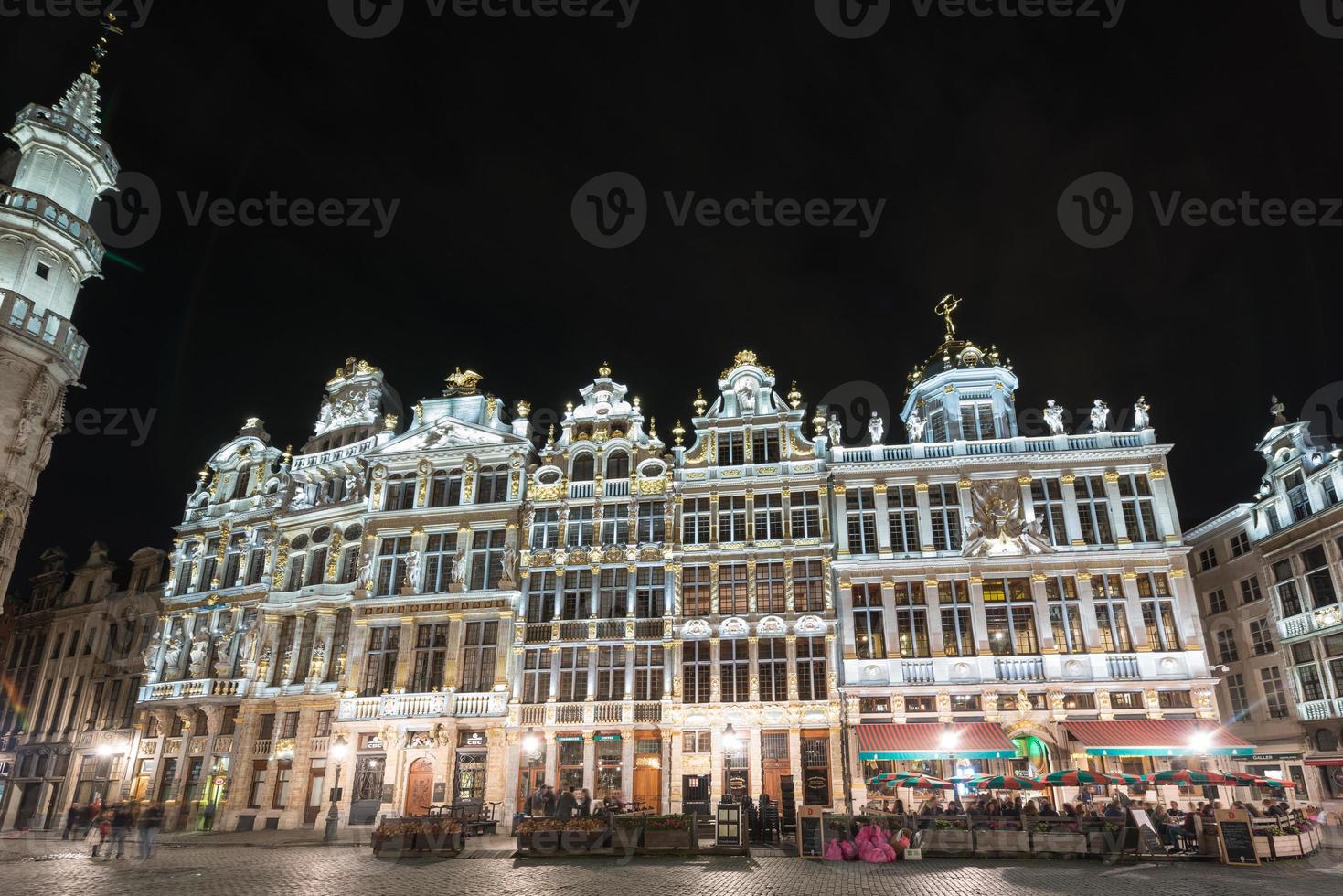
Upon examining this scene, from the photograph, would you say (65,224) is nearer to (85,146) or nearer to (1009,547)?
(85,146)

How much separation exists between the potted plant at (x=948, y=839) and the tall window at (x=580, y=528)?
2079 centimetres

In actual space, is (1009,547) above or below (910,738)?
above

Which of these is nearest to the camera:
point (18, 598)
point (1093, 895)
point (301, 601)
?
point (1093, 895)

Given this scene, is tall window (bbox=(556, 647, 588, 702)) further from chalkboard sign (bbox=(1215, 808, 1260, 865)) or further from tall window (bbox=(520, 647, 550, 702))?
chalkboard sign (bbox=(1215, 808, 1260, 865))

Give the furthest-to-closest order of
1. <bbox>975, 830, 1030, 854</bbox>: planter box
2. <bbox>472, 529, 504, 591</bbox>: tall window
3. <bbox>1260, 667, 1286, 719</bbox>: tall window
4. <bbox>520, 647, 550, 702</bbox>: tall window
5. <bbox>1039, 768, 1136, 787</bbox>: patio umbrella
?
<bbox>472, 529, 504, 591</bbox>: tall window < <bbox>1260, 667, 1286, 719</bbox>: tall window < <bbox>520, 647, 550, 702</bbox>: tall window < <bbox>1039, 768, 1136, 787</bbox>: patio umbrella < <bbox>975, 830, 1030, 854</bbox>: planter box

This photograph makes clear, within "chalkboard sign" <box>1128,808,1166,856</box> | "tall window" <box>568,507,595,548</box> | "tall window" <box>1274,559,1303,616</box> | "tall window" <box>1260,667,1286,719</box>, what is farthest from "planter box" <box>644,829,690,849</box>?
"tall window" <box>1274,559,1303,616</box>

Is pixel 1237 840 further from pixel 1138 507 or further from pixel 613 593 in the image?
pixel 613 593

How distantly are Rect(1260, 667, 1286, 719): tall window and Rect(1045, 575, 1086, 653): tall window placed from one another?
11289 millimetres

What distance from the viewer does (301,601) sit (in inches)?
1634

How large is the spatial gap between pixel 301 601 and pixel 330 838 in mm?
15304

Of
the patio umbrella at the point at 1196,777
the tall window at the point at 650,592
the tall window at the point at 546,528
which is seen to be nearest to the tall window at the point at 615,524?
the tall window at the point at 650,592

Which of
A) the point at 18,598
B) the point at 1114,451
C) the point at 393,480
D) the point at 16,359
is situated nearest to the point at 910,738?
the point at 1114,451

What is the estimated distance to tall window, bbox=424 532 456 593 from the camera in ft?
132

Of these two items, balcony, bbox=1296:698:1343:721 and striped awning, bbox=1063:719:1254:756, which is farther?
balcony, bbox=1296:698:1343:721
